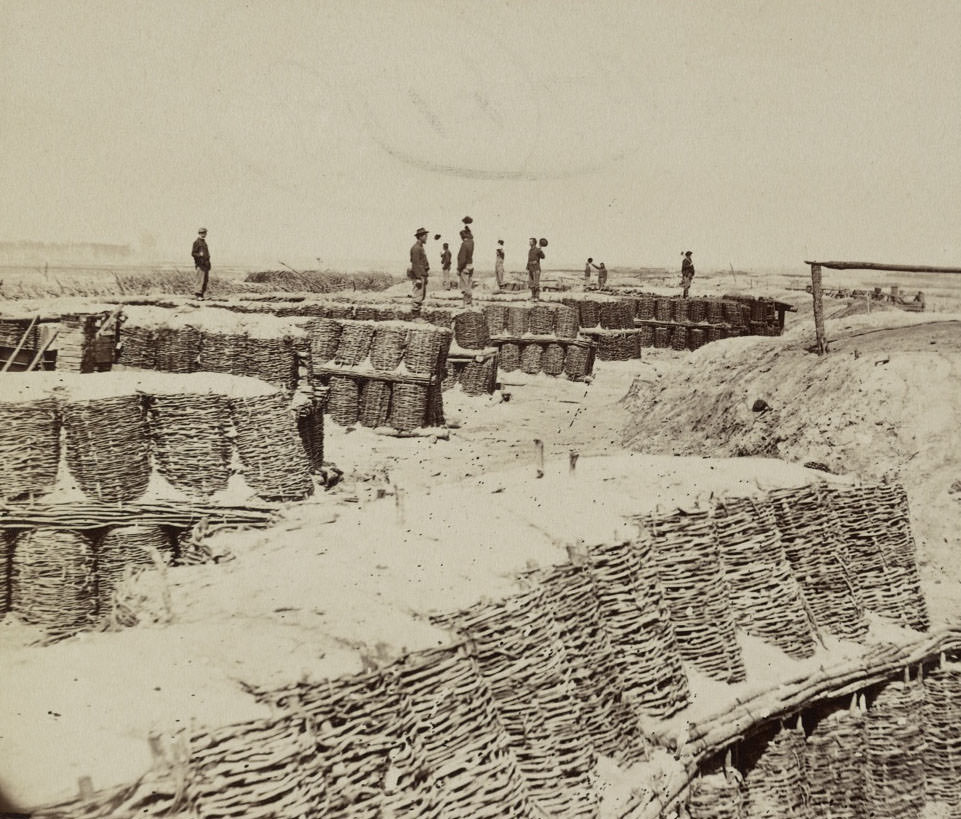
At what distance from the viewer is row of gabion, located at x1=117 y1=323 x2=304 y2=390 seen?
12.7 meters

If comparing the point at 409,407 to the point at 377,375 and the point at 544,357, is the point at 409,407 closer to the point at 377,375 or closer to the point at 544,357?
the point at 377,375

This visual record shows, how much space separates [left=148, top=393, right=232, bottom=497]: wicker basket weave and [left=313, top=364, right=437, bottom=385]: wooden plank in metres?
7.90

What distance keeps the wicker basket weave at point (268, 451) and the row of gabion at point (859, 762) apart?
5.08 m

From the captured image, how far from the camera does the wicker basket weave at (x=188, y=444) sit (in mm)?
8703

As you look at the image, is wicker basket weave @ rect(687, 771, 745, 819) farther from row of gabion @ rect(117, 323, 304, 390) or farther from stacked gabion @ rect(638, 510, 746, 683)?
row of gabion @ rect(117, 323, 304, 390)

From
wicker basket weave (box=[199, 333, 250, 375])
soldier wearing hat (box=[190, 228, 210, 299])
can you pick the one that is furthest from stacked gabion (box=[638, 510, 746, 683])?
soldier wearing hat (box=[190, 228, 210, 299])

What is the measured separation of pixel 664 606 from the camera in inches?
237

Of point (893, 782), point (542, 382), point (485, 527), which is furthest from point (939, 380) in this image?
point (542, 382)

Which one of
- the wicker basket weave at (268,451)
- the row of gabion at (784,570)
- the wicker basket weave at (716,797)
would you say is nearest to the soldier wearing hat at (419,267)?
the wicker basket weave at (268,451)

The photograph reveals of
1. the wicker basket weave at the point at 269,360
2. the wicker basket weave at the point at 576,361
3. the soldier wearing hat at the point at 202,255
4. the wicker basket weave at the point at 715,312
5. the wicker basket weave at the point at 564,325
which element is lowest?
the wicker basket weave at the point at 576,361

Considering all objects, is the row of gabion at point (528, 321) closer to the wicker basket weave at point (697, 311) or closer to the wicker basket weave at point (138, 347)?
the wicker basket weave at point (697, 311)

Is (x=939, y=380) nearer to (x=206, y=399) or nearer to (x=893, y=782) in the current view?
(x=893, y=782)

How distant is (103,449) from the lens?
8.29 m

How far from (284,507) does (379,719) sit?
15.8 ft
